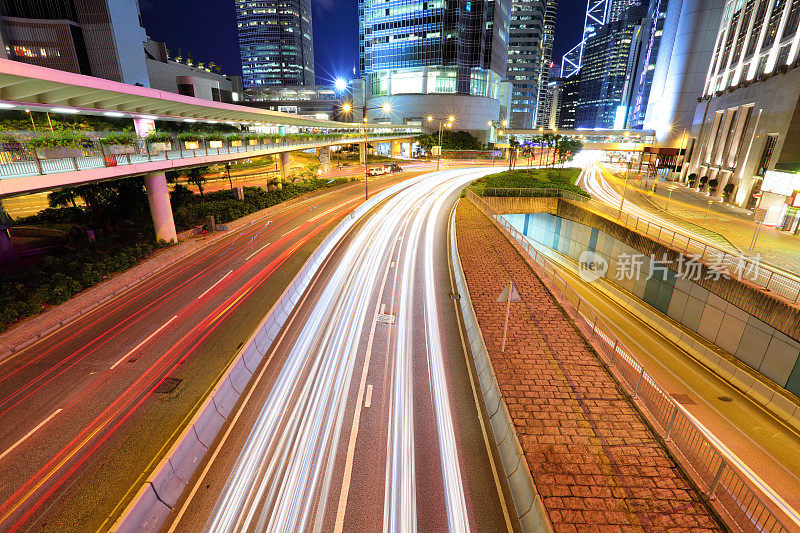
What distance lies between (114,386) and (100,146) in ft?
44.0

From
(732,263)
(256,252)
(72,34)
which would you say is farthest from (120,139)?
(72,34)

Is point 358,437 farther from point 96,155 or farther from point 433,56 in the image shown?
point 433,56

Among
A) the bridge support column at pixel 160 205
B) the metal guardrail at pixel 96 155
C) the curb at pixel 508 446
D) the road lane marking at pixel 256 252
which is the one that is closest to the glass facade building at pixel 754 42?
the curb at pixel 508 446

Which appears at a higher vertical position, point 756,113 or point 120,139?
point 756,113

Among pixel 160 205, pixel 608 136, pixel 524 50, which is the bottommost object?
pixel 160 205

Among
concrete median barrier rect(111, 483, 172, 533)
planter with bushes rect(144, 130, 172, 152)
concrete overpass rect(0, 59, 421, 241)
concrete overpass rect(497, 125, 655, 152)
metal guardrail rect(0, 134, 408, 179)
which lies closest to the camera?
concrete median barrier rect(111, 483, 172, 533)

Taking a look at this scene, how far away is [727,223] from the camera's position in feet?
89.2

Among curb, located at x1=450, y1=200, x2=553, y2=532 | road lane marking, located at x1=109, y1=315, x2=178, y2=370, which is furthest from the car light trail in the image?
road lane marking, located at x1=109, y1=315, x2=178, y2=370

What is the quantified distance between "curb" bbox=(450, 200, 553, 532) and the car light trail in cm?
126

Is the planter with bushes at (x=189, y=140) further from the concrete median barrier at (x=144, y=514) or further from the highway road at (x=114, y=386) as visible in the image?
the concrete median barrier at (x=144, y=514)

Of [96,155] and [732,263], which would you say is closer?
[732,263]

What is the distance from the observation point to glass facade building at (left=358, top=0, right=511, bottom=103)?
95.4 metres

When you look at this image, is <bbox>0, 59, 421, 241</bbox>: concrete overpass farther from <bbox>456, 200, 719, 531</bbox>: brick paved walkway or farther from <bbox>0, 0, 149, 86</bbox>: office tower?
<bbox>0, 0, 149, 86</bbox>: office tower

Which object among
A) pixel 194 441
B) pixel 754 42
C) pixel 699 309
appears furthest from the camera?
pixel 754 42
